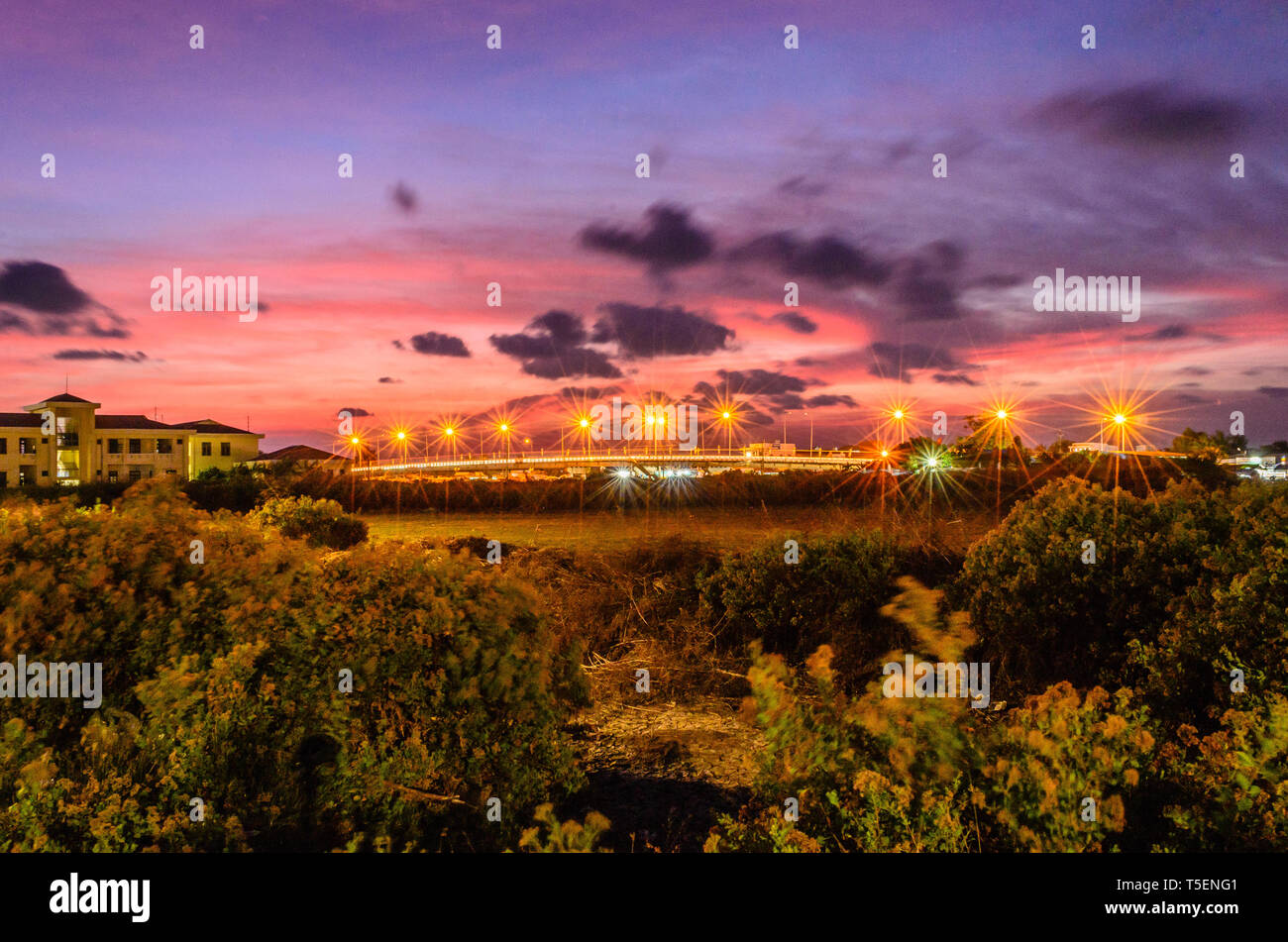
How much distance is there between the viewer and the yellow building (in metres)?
62.8

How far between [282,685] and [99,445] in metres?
75.5

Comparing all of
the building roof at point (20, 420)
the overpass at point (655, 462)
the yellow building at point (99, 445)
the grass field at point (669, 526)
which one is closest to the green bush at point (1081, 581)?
the grass field at point (669, 526)

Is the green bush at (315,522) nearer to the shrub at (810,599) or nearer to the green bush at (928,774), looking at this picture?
the shrub at (810,599)

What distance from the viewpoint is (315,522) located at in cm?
1612

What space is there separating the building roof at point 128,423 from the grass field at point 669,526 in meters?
53.3

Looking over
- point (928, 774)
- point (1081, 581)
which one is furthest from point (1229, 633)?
point (928, 774)

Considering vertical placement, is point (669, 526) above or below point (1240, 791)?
above

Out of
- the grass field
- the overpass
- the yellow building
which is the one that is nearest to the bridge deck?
the overpass

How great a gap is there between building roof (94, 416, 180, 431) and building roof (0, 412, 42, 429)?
4551 mm

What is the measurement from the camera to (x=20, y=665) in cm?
539

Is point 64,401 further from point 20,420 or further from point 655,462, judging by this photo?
point 655,462
